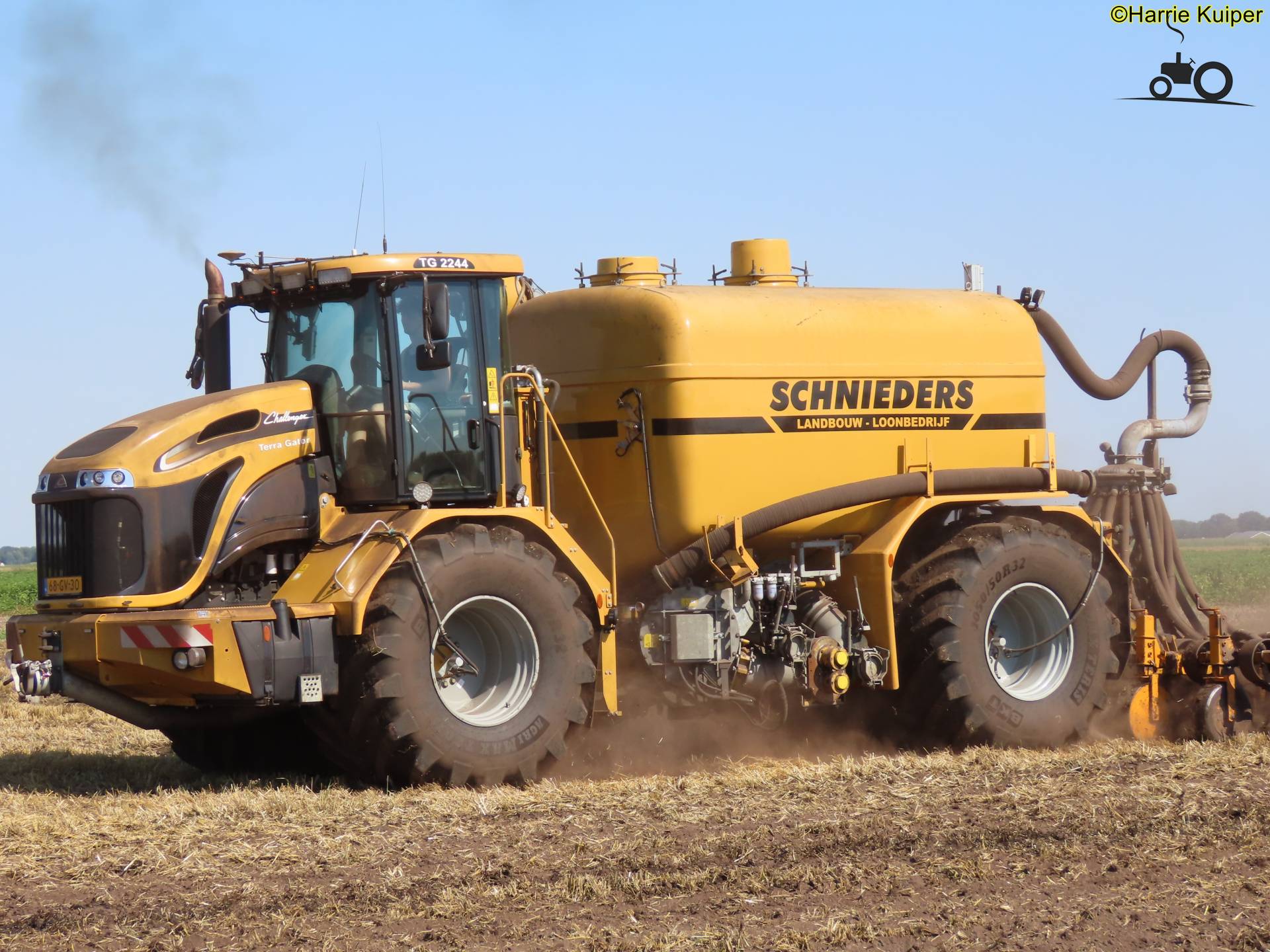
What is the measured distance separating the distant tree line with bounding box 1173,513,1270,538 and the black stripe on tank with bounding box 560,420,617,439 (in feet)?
242

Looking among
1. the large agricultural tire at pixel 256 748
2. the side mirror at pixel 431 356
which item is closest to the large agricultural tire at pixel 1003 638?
the side mirror at pixel 431 356

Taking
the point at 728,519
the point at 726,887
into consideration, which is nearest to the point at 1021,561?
the point at 728,519

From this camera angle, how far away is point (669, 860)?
759 centimetres

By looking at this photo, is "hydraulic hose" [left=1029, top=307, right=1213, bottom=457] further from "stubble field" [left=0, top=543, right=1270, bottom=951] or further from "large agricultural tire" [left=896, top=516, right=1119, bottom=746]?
"stubble field" [left=0, top=543, right=1270, bottom=951]

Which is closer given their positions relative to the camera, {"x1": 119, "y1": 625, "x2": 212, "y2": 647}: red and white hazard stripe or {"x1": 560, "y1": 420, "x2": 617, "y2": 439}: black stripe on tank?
{"x1": 119, "y1": 625, "x2": 212, "y2": 647}: red and white hazard stripe

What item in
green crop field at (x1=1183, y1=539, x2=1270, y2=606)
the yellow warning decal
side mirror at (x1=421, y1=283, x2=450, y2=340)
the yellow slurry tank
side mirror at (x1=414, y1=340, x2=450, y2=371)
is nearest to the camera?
side mirror at (x1=421, y1=283, x2=450, y2=340)

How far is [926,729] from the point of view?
11.6 meters

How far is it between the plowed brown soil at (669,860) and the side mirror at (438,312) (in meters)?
2.73

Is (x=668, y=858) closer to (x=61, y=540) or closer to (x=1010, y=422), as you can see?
(x=61, y=540)

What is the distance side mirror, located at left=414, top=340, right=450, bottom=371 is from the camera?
33.1 ft

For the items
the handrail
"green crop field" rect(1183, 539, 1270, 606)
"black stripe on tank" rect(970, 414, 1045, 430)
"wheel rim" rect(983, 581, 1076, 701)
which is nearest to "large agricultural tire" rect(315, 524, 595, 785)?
the handrail

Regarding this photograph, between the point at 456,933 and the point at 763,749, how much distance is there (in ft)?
17.5

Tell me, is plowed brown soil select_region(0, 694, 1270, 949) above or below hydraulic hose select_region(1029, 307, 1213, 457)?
below

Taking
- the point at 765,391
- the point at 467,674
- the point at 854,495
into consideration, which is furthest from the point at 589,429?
the point at 467,674
